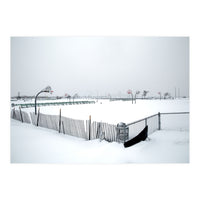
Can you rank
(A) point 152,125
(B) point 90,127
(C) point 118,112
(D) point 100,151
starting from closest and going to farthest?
1. (D) point 100,151
2. (B) point 90,127
3. (A) point 152,125
4. (C) point 118,112

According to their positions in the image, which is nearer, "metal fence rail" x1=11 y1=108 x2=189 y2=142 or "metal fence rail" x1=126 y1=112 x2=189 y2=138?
"metal fence rail" x1=11 y1=108 x2=189 y2=142

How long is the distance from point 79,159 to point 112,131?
1552mm

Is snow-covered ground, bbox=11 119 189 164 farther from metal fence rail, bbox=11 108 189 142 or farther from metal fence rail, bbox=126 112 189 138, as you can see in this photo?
metal fence rail, bbox=126 112 189 138

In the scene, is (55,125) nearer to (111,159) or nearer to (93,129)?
(93,129)

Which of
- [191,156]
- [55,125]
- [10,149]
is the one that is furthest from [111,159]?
[55,125]

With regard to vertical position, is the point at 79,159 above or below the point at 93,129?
below

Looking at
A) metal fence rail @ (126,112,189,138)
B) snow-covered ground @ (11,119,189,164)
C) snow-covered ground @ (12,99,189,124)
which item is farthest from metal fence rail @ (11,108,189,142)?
snow-covered ground @ (12,99,189,124)

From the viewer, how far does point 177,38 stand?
4324 mm

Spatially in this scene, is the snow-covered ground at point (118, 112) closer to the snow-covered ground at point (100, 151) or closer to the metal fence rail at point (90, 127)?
the snow-covered ground at point (100, 151)

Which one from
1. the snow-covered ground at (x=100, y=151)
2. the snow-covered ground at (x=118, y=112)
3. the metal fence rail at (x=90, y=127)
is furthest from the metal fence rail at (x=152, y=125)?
the snow-covered ground at (x=118, y=112)

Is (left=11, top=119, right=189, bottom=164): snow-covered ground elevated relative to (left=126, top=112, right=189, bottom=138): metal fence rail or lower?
lower

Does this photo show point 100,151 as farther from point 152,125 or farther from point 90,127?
point 152,125

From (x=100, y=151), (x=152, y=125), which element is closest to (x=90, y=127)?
(x=100, y=151)

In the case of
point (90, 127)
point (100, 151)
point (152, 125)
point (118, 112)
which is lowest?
point (100, 151)
